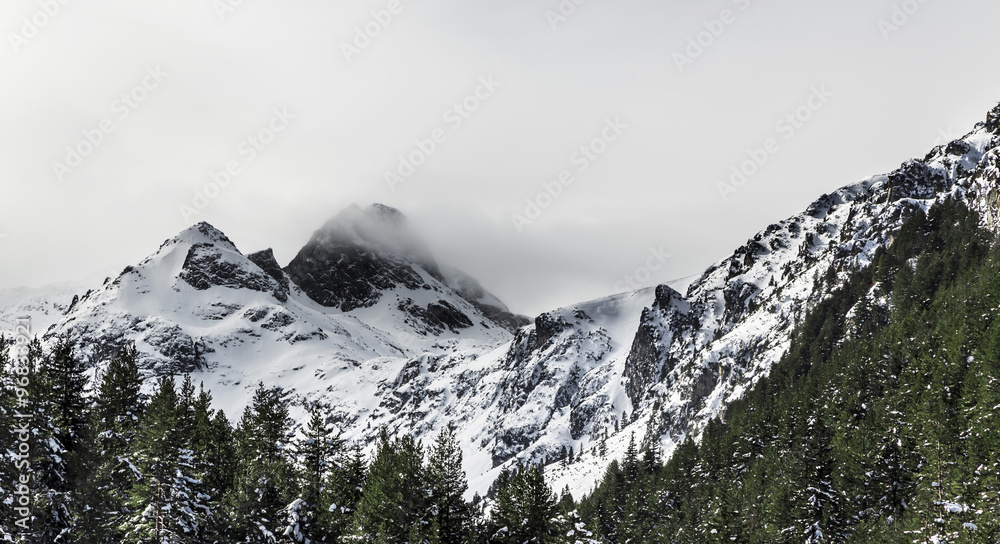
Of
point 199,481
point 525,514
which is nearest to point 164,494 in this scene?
point 199,481

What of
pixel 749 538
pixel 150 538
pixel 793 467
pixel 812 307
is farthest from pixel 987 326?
pixel 812 307

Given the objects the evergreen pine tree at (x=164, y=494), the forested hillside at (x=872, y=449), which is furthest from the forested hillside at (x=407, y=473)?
the forested hillside at (x=872, y=449)

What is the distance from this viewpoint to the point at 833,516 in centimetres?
6606

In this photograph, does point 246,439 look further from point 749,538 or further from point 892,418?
point 892,418

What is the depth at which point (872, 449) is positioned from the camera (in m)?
70.2

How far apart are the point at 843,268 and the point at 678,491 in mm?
100237

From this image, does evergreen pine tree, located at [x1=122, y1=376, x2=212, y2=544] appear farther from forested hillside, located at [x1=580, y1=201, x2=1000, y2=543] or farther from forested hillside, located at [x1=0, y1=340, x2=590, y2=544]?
forested hillside, located at [x1=580, y1=201, x2=1000, y2=543]

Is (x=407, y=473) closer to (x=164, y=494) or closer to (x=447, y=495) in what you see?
(x=447, y=495)

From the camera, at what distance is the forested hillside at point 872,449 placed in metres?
56.2

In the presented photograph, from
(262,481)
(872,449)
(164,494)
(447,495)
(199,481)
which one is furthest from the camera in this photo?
(872,449)

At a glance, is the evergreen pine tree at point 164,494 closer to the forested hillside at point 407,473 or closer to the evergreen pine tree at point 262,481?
the forested hillside at point 407,473

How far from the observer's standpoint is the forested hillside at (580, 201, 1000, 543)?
56250 mm

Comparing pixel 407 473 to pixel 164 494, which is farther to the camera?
pixel 407 473

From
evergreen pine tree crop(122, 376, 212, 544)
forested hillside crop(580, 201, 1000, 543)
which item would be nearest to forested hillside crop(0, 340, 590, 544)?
evergreen pine tree crop(122, 376, 212, 544)
